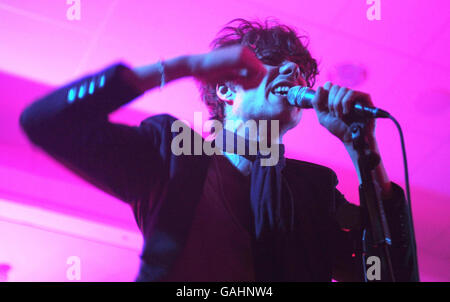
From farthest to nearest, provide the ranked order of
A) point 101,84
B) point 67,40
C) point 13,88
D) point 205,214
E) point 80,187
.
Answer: point 80,187, point 13,88, point 67,40, point 205,214, point 101,84

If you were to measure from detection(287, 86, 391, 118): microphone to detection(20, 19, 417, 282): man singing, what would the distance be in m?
0.02

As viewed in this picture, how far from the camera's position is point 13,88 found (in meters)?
2.63

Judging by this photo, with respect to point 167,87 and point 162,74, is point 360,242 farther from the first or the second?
point 167,87

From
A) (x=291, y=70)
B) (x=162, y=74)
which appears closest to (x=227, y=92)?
(x=291, y=70)

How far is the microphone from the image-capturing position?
0.84m

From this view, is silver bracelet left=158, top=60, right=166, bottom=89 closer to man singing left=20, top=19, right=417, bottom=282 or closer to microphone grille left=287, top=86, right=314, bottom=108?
man singing left=20, top=19, right=417, bottom=282

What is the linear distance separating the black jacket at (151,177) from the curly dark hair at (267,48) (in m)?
0.50

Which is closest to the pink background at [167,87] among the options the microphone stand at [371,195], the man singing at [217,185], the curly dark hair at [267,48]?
the curly dark hair at [267,48]

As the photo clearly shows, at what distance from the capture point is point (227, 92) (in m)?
1.38

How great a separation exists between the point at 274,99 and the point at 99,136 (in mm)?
469

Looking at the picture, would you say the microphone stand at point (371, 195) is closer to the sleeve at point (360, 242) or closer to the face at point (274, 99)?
the sleeve at point (360, 242)

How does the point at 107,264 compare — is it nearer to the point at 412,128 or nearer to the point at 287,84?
the point at 412,128
